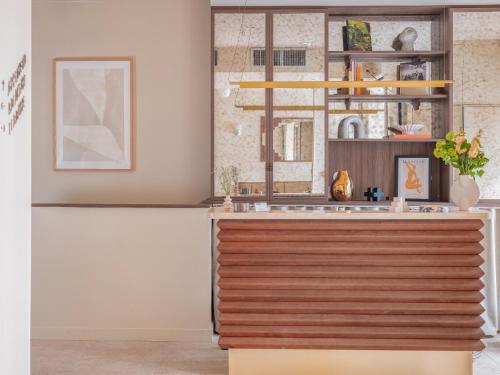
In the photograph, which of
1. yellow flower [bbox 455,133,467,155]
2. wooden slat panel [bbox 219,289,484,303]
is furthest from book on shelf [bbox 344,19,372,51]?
wooden slat panel [bbox 219,289,484,303]

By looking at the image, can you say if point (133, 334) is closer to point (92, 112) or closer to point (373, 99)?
point (92, 112)

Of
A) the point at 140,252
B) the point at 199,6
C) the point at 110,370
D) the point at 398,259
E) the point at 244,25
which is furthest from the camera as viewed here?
the point at 199,6

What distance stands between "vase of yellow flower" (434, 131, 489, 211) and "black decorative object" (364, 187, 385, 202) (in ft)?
A: 4.51

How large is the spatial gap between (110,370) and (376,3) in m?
3.84

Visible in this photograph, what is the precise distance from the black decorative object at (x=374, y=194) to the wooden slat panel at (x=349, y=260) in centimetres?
161

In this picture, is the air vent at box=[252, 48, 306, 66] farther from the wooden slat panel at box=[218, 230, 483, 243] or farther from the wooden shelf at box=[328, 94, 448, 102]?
the wooden slat panel at box=[218, 230, 483, 243]

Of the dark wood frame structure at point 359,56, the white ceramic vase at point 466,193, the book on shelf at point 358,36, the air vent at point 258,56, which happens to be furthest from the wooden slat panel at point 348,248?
the book on shelf at point 358,36

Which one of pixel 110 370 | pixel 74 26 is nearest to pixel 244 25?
pixel 74 26

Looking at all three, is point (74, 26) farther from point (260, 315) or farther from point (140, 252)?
point (260, 315)

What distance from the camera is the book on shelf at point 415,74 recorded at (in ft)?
15.9

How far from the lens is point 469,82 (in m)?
4.82
